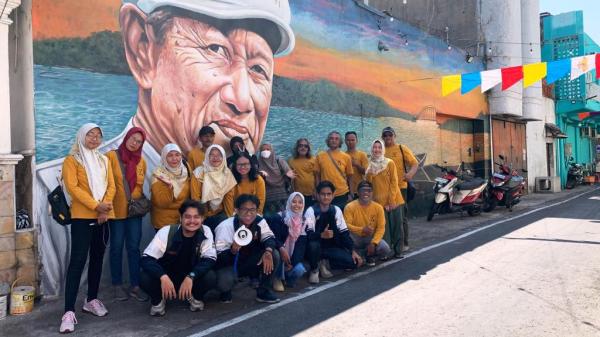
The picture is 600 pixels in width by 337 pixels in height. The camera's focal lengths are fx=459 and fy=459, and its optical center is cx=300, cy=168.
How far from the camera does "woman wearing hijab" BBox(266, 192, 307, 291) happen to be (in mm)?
4773

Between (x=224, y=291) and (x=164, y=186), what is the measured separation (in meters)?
1.19

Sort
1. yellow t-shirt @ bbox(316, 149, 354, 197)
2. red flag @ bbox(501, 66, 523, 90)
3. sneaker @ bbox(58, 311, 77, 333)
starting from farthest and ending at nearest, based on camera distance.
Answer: red flag @ bbox(501, 66, 523, 90) < yellow t-shirt @ bbox(316, 149, 354, 197) < sneaker @ bbox(58, 311, 77, 333)

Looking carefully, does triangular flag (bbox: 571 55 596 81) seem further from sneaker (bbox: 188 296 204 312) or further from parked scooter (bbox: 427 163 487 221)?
sneaker (bbox: 188 296 204 312)

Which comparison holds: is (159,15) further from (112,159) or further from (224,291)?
(224,291)

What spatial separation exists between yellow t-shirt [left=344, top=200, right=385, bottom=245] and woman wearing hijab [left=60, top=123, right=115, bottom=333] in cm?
273

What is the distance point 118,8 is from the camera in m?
5.41

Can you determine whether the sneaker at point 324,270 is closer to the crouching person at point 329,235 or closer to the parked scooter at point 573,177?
the crouching person at point 329,235

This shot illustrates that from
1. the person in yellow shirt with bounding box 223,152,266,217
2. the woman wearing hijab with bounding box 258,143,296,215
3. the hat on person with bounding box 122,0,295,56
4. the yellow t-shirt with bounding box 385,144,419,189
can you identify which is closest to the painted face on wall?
the hat on person with bounding box 122,0,295,56

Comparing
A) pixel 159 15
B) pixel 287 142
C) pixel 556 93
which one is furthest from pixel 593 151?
pixel 159 15

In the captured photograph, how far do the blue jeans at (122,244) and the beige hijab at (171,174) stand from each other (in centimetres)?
49

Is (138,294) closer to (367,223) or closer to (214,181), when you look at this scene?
(214,181)

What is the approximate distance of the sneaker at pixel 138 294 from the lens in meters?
4.51

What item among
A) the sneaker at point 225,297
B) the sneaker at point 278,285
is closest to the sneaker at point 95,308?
the sneaker at point 225,297

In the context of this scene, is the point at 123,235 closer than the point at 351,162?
Yes
